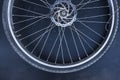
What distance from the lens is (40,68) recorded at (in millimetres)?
1912

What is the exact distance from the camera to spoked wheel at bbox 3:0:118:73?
1847 mm

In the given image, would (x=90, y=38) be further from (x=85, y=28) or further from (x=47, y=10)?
(x=47, y=10)

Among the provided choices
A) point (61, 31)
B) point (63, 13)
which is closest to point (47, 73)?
point (61, 31)

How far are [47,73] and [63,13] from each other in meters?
0.49

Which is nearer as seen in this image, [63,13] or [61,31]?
[63,13]

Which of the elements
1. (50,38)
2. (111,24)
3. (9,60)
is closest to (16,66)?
(9,60)

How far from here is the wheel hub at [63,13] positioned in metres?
1.82

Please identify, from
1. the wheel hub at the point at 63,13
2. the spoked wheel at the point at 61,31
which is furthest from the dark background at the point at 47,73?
the wheel hub at the point at 63,13

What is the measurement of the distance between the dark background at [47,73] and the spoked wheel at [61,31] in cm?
11

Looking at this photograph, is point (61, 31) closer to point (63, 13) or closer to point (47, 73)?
point (63, 13)

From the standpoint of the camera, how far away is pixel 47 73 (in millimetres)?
2031

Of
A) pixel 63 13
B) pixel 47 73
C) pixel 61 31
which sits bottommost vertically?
pixel 47 73

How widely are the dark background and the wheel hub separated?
0.39m

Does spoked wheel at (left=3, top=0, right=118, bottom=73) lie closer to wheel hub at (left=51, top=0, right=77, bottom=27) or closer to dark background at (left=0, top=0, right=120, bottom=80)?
wheel hub at (left=51, top=0, right=77, bottom=27)
